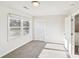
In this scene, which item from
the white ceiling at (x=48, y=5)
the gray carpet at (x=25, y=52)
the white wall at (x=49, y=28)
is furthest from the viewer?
the white wall at (x=49, y=28)

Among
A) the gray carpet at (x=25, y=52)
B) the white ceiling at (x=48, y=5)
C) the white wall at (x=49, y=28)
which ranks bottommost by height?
the gray carpet at (x=25, y=52)

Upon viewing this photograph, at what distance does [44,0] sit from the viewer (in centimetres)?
335

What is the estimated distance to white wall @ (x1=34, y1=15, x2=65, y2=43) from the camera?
8227mm

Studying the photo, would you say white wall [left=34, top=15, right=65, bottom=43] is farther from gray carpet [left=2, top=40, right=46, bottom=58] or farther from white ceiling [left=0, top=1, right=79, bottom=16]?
white ceiling [left=0, top=1, right=79, bottom=16]

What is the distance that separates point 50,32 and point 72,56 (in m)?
4.24

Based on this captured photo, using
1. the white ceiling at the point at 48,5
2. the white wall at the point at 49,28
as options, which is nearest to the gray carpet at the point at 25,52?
the white ceiling at the point at 48,5

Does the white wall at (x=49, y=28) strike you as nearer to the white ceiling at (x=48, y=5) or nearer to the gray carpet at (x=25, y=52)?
the gray carpet at (x=25, y=52)

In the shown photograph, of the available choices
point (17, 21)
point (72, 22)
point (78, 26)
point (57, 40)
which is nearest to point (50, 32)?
point (57, 40)

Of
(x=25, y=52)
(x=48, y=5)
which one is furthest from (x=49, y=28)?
(x=48, y=5)

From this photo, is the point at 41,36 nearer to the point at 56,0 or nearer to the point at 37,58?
the point at 37,58

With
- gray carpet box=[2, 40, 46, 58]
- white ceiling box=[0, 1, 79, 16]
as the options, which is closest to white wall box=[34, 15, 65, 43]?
gray carpet box=[2, 40, 46, 58]

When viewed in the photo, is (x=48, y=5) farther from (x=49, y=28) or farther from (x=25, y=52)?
(x=49, y=28)

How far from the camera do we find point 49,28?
8516 millimetres

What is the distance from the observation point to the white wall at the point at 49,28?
8227mm
